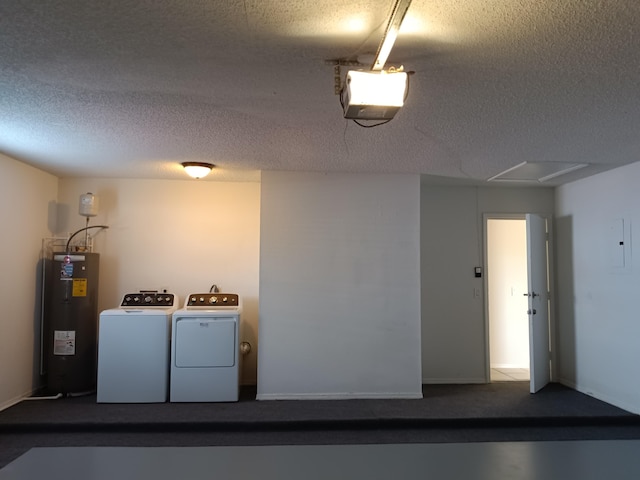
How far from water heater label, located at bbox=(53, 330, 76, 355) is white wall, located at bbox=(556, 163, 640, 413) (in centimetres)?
540

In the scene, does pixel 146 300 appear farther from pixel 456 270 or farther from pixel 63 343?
pixel 456 270

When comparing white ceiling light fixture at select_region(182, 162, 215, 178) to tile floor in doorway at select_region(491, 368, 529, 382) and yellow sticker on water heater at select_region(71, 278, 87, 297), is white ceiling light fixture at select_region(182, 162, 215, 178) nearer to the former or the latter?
yellow sticker on water heater at select_region(71, 278, 87, 297)

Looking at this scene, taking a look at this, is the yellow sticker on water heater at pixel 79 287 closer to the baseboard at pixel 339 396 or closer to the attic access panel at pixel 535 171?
the baseboard at pixel 339 396

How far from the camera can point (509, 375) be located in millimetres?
5883

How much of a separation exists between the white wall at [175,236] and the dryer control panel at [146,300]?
→ 33 cm

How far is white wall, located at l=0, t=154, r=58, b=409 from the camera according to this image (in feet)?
13.8

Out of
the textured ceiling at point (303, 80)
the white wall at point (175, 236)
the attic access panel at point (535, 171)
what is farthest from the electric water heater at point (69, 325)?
the attic access panel at point (535, 171)

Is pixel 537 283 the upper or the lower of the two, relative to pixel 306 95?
lower

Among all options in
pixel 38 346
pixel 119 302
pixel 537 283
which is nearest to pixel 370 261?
pixel 537 283

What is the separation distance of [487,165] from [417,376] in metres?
2.25

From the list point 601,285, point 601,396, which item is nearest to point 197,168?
point 601,285

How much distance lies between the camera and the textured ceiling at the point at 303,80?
1.88 metres

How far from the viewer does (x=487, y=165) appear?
14.7 feet

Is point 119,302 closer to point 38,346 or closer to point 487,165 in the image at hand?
point 38,346
